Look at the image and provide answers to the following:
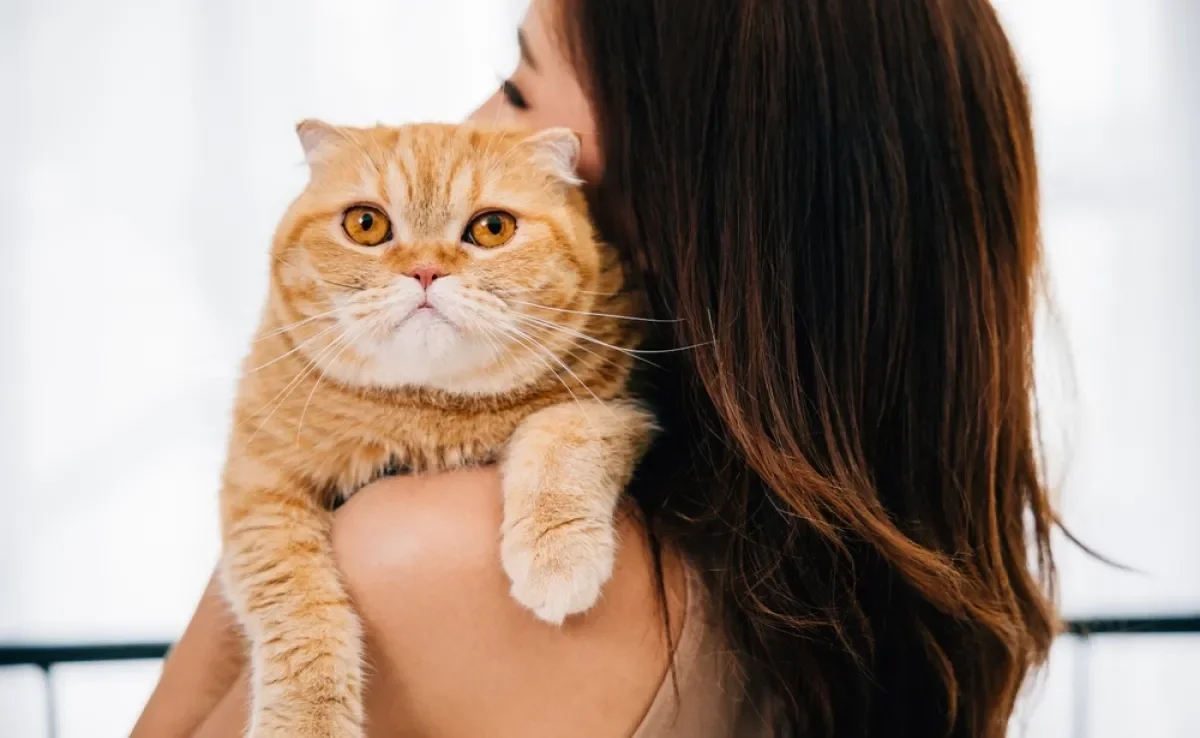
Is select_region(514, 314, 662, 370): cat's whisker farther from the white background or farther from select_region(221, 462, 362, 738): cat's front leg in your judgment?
the white background

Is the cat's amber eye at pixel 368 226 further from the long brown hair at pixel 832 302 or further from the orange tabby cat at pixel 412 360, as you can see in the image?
the long brown hair at pixel 832 302

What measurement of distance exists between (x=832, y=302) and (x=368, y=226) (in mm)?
417

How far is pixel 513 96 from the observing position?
3.16 feet

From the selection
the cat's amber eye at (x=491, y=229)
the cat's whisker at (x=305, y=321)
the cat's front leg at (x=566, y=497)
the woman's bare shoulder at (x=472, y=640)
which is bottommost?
the woman's bare shoulder at (x=472, y=640)

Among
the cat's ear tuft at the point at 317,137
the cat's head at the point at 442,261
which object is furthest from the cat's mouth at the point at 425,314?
the cat's ear tuft at the point at 317,137

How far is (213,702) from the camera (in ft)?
2.81

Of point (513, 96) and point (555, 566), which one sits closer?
point (555, 566)

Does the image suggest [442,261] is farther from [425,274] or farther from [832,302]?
[832,302]

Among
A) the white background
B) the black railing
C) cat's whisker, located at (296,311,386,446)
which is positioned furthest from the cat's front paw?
the black railing

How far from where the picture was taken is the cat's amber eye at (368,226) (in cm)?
80

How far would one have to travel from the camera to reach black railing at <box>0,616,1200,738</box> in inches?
49.6

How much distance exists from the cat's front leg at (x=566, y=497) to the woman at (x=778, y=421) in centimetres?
3

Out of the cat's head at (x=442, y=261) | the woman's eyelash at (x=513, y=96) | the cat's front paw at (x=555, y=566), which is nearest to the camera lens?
the cat's front paw at (x=555, y=566)

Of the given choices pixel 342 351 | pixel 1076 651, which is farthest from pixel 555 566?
pixel 1076 651
